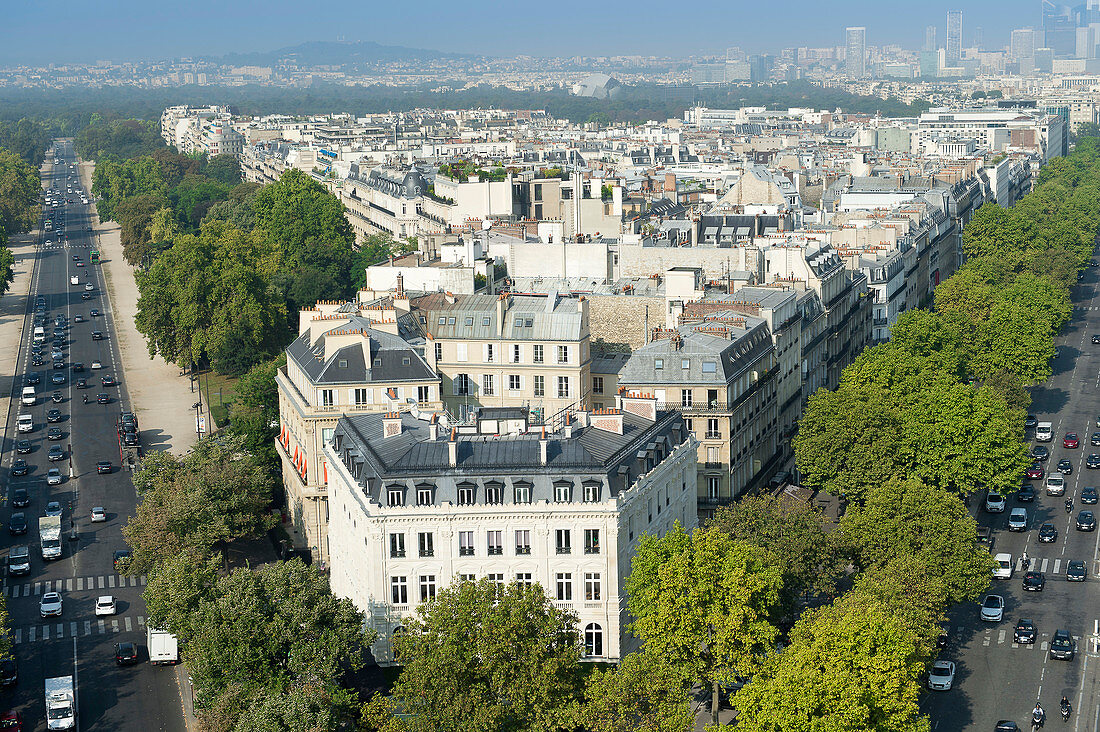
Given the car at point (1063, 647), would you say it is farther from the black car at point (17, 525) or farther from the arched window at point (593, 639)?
the black car at point (17, 525)

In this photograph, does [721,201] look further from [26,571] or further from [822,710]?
[822,710]

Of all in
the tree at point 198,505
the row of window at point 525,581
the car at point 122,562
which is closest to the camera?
the row of window at point 525,581

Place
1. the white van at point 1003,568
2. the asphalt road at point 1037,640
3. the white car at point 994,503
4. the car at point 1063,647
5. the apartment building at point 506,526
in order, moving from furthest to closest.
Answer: the white car at point 994,503 → the white van at point 1003,568 → the car at point 1063,647 → the asphalt road at point 1037,640 → the apartment building at point 506,526

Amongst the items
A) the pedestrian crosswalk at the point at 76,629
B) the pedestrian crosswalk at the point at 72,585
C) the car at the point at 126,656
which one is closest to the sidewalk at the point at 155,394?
the pedestrian crosswalk at the point at 72,585

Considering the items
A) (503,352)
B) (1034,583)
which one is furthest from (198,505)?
(1034,583)

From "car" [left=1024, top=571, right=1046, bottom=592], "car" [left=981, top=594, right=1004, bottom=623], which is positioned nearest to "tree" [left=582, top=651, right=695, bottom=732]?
"car" [left=981, top=594, right=1004, bottom=623]

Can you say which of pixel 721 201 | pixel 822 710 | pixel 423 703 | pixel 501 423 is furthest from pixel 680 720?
pixel 721 201

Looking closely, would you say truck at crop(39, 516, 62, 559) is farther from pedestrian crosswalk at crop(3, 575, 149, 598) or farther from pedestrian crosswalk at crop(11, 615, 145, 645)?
pedestrian crosswalk at crop(11, 615, 145, 645)
